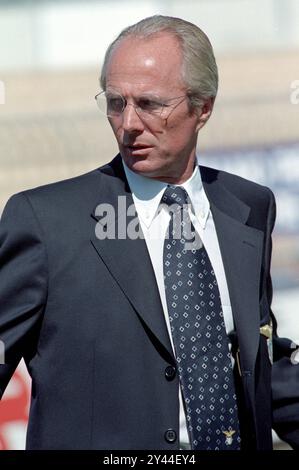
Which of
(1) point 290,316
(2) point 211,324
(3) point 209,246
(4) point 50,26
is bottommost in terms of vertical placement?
(1) point 290,316

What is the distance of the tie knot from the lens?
6.55 feet

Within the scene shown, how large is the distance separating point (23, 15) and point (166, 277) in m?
1.52

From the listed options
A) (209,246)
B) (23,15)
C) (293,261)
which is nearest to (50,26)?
(23,15)

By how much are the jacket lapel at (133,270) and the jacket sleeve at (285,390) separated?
0.34 m

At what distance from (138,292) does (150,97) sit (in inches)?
13.8

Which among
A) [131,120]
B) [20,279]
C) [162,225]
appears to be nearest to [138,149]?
[131,120]

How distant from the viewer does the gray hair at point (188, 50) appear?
197 centimetres

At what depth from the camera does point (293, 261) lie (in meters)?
3.37

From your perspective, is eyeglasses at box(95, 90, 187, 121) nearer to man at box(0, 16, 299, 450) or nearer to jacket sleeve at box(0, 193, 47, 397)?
man at box(0, 16, 299, 450)

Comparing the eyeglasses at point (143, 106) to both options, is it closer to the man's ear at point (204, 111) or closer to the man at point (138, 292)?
the man at point (138, 292)

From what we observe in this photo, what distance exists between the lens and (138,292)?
1890mm

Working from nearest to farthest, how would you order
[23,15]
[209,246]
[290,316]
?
[209,246], [23,15], [290,316]

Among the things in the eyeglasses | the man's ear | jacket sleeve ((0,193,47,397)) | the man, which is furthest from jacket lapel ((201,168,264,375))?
jacket sleeve ((0,193,47,397))

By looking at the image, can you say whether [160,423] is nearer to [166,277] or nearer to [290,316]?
[166,277]
